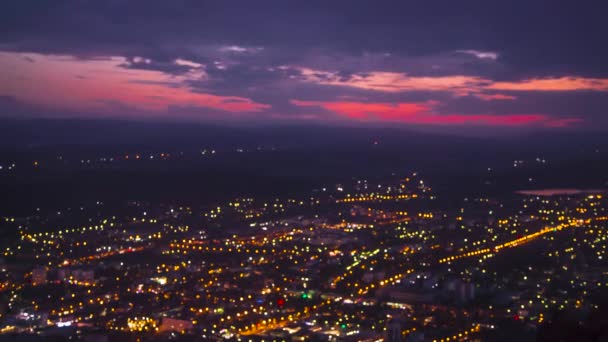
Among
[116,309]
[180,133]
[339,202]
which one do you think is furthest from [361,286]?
[180,133]

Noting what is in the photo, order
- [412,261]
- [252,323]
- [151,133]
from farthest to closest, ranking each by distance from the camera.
Answer: [151,133] < [412,261] < [252,323]

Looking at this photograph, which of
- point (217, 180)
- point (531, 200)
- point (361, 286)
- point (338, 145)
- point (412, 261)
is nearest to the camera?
point (361, 286)

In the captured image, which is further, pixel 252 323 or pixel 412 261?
pixel 412 261

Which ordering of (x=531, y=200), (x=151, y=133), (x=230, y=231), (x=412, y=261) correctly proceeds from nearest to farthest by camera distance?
(x=412, y=261)
(x=230, y=231)
(x=531, y=200)
(x=151, y=133)

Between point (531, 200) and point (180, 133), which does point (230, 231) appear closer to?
point (531, 200)

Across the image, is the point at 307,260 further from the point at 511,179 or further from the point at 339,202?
the point at 511,179

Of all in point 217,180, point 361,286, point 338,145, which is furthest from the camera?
point 338,145

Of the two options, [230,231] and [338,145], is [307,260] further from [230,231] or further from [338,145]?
[338,145]

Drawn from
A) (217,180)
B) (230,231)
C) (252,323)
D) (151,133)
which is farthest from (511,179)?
(151,133)

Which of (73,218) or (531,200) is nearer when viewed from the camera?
(73,218)
